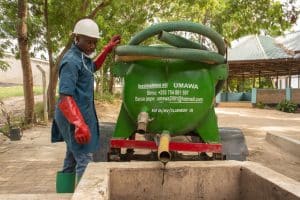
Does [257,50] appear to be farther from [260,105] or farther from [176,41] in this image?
[176,41]

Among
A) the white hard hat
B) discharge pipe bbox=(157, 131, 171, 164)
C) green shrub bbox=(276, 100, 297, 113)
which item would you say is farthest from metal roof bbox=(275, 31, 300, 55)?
discharge pipe bbox=(157, 131, 171, 164)

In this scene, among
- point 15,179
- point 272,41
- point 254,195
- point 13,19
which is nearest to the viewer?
point 254,195

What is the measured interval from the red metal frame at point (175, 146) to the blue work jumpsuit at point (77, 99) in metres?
0.62

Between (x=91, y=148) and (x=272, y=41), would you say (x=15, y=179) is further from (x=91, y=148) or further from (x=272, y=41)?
(x=272, y=41)

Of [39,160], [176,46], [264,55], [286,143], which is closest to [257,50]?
[264,55]

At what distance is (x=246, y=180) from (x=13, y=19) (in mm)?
Result: 11806

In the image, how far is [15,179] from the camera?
6434mm

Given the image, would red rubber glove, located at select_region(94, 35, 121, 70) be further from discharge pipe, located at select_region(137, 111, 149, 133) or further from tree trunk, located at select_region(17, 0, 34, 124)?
tree trunk, located at select_region(17, 0, 34, 124)

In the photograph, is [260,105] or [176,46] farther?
[260,105]

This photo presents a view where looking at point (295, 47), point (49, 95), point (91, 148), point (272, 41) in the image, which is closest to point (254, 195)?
point (91, 148)

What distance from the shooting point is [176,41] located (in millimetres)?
4465

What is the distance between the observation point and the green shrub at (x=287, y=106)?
2450 cm

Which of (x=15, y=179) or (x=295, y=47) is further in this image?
(x=295, y=47)

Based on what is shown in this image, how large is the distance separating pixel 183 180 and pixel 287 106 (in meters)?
22.5
